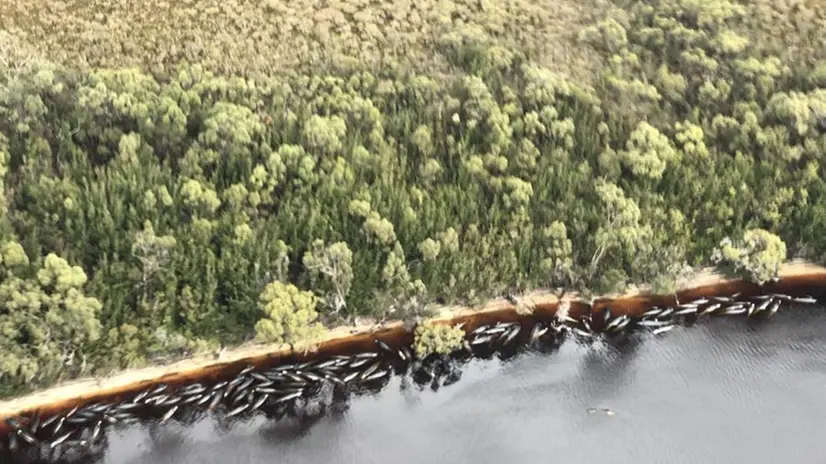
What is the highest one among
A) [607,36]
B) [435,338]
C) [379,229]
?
[607,36]

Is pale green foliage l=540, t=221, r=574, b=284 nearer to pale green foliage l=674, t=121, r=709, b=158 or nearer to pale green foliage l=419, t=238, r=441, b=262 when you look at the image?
pale green foliage l=419, t=238, r=441, b=262

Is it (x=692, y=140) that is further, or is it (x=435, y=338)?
(x=692, y=140)

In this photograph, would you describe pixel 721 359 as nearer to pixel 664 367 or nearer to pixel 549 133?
pixel 664 367

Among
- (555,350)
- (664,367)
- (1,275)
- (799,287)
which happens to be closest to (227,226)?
(1,275)

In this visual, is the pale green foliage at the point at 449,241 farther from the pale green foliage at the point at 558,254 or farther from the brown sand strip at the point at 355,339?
the pale green foliage at the point at 558,254

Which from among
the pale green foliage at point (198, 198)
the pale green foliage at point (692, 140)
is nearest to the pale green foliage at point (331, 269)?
the pale green foliage at point (198, 198)

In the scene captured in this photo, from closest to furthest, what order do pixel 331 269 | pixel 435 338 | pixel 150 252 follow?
1. pixel 150 252
2. pixel 331 269
3. pixel 435 338

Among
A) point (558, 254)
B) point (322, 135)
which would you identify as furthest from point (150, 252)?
point (558, 254)

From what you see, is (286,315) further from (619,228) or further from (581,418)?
(619,228)
